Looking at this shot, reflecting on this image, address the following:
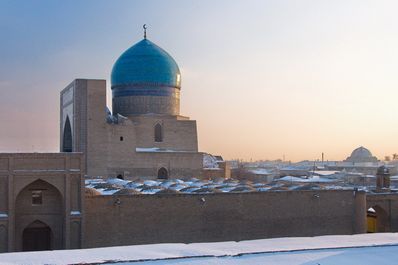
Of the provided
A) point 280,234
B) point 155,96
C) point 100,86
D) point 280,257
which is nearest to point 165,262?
point 280,257

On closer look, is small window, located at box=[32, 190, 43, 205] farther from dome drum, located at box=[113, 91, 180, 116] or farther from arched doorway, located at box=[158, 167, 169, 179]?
dome drum, located at box=[113, 91, 180, 116]

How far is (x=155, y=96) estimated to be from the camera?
26.5 meters

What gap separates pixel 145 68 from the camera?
26453mm

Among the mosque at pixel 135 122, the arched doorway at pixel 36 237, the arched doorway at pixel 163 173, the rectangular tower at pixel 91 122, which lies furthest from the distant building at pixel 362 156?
the arched doorway at pixel 36 237

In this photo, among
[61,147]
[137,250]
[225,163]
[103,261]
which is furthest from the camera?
[225,163]

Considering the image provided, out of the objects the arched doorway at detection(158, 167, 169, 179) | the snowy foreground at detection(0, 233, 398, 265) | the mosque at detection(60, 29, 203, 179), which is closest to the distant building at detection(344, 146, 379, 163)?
the mosque at detection(60, 29, 203, 179)

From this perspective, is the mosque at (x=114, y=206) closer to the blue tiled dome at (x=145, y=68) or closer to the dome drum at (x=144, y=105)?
the dome drum at (x=144, y=105)

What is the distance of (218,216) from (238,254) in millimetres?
11143

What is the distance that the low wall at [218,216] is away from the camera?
1499 centimetres

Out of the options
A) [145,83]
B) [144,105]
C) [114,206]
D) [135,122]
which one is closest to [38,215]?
[114,206]

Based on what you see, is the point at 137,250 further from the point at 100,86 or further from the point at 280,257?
the point at 100,86

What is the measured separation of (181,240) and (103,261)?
36.2ft

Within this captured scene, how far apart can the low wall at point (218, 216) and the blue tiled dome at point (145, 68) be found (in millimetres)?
11700

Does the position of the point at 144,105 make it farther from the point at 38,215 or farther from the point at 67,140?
the point at 38,215
